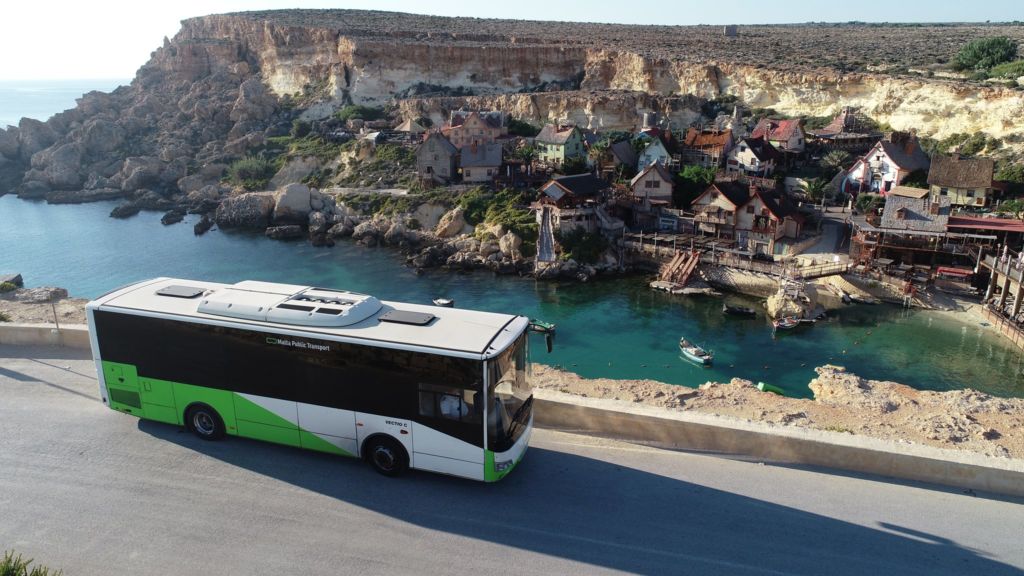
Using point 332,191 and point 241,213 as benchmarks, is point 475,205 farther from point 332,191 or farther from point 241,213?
point 241,213

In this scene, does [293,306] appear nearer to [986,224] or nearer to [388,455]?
[388,455]

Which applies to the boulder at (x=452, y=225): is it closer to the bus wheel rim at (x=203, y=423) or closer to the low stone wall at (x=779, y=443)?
the low stone wall at (x=779, y=443)

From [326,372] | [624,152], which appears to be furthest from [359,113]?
[326,372]

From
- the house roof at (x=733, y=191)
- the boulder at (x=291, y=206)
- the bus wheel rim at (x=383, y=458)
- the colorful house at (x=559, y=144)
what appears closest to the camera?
the bus wheel rim at (x=383, y=458)

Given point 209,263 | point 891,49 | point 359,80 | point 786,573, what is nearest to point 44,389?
point 786,573

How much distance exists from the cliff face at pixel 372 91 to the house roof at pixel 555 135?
1251 centimetres

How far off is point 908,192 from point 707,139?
17.5 metres

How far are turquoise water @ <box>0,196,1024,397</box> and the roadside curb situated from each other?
16.0 metres

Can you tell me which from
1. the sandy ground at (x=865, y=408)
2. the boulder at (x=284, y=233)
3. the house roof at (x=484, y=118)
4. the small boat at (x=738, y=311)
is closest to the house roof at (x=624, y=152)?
the house roof at (x=484, y=118)

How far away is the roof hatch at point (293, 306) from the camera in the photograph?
438 inches

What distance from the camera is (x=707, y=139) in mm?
57375

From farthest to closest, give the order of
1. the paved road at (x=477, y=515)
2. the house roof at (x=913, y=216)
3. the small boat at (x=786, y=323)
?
the house roof at (x=913, y=216) → the small boat at (x=786, y=323) → the paved road at (x=477, y=515)

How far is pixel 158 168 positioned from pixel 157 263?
2866 cm

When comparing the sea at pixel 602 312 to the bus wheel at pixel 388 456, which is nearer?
the bus wheel at pixel 388 456
